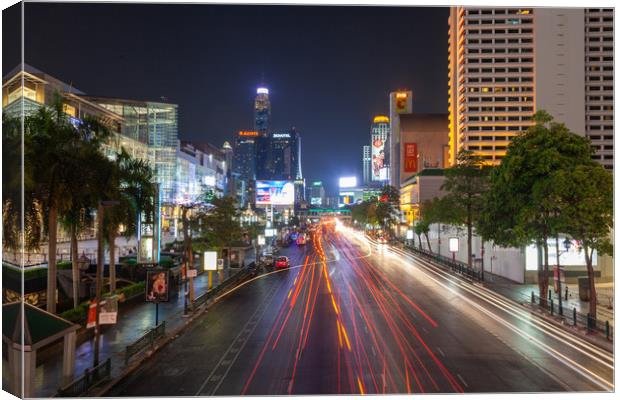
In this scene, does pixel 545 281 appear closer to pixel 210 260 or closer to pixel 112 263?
pixel 210 260

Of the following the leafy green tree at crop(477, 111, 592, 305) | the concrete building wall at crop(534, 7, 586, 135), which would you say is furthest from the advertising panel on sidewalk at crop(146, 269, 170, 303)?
the concrete building wall at crop(534, 7, 586, 135)

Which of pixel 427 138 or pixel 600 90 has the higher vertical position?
pixel 600 90

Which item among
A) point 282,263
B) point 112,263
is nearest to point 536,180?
point 112,263

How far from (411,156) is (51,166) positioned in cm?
16480

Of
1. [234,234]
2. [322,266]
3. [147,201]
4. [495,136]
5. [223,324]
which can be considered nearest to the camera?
[223,324]

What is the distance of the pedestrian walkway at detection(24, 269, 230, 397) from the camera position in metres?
17.0

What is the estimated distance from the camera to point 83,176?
25219 millimetres

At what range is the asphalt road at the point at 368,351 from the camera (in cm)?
1633

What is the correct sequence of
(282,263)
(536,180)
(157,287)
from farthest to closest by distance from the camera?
(282,263)
(536,180)
(157,287)

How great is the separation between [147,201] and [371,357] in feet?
81.7

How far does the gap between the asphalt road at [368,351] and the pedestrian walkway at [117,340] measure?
1.76 metres

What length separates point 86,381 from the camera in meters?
15.8

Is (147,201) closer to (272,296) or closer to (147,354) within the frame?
(272,296)

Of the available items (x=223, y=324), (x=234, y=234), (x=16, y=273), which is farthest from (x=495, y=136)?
(x=16, y=273)
